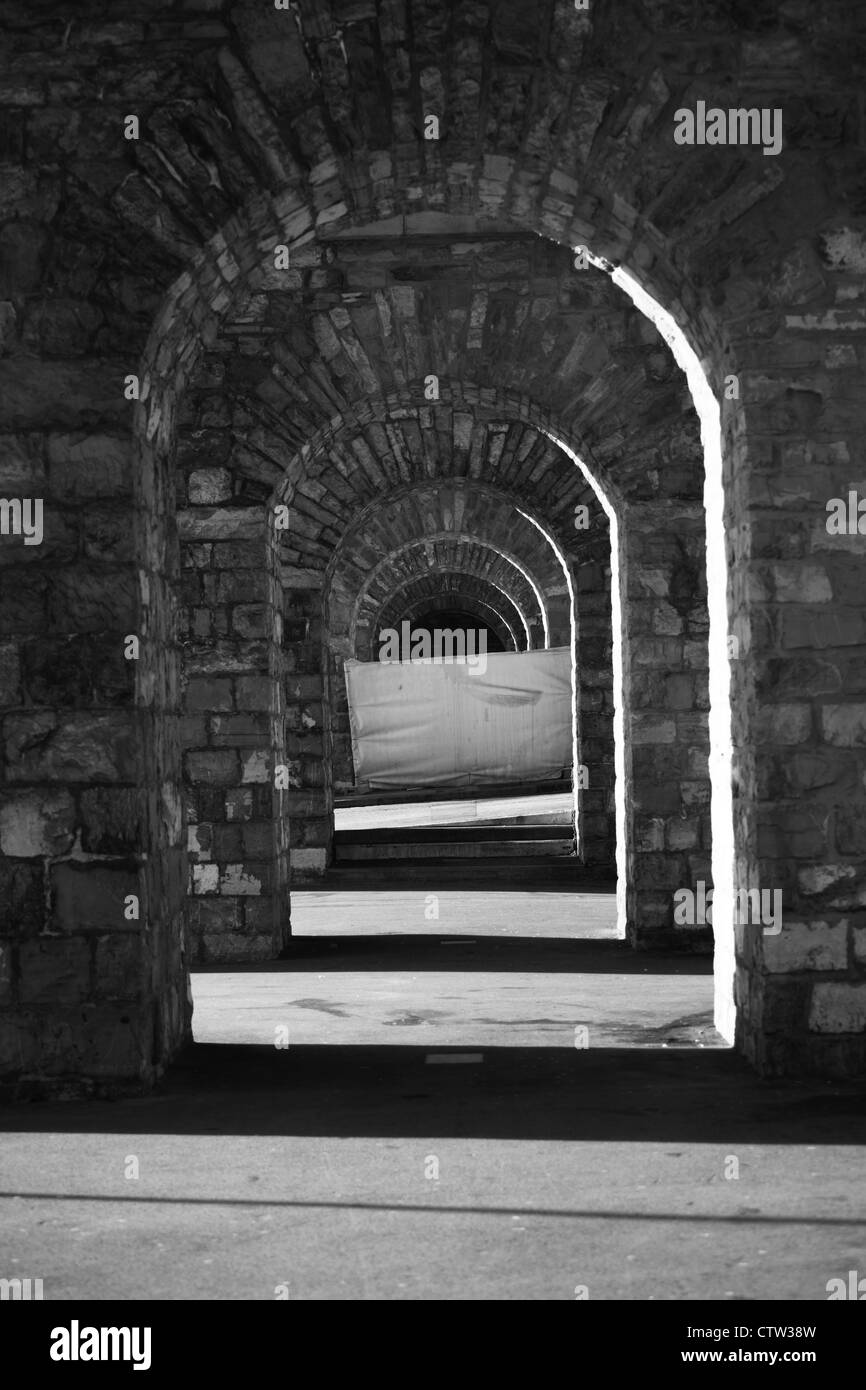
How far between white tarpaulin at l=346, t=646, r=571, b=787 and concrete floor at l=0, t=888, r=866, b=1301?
42.3 ft

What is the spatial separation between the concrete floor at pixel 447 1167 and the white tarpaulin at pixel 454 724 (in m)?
12.9

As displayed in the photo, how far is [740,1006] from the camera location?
6.10 metres

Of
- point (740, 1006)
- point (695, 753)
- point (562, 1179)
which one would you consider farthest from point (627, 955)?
point (562, 1179)

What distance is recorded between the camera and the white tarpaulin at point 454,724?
2044cm

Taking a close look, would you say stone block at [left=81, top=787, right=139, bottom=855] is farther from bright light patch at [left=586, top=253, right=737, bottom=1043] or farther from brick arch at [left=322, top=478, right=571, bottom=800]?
brick arch at [left=322, top=478, right=571, bottom=800]

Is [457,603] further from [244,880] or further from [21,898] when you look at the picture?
[21,898]

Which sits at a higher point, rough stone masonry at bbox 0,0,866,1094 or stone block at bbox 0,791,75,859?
rough stone masonry at bbox 0,0,866,1094

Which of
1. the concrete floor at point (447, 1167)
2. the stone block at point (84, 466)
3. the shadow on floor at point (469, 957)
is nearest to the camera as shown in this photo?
the concrete floor at point (447, 1167)

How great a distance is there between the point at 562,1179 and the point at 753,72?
11.4ft

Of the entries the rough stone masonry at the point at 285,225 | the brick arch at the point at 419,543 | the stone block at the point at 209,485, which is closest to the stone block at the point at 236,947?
the stone block at the point at 209,485

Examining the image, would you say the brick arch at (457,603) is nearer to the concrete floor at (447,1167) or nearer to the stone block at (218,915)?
the stone block at (218,915)

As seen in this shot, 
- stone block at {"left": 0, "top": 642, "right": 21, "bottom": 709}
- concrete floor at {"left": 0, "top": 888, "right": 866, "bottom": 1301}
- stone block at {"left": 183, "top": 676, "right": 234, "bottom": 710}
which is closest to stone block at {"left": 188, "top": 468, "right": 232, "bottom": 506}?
stone block at {"left": 183, "top": 676, "right": 234, "bottom": 710}

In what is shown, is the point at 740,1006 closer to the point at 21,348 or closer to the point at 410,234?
the point at 21,348

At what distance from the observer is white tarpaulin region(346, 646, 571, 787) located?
20.4 metres
